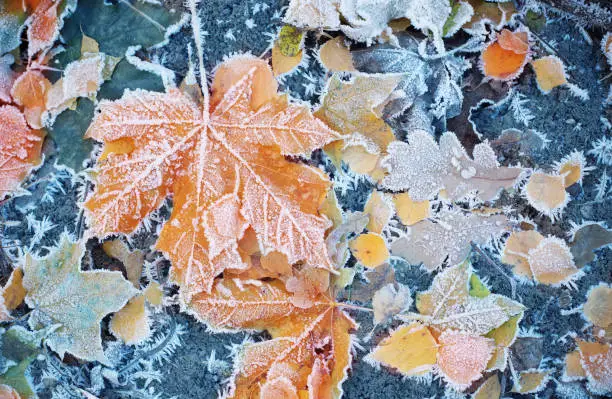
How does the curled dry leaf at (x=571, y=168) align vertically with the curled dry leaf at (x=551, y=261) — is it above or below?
A: above

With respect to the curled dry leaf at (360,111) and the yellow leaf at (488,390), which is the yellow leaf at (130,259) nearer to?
the curled dry leaf at (360,111)

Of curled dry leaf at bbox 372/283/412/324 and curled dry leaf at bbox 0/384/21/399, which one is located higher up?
curled dry leaf at bbox 372/283/412/324

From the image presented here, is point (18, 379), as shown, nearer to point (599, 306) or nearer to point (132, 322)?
point (132, 322)

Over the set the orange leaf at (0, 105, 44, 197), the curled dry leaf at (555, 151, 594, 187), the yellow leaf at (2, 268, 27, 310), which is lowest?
the yellow leaf at (2, 268, 27, 310)

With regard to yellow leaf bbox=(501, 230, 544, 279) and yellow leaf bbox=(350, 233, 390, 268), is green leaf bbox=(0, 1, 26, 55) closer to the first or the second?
yellow leaf bbox=(350, 233, 390, 268)

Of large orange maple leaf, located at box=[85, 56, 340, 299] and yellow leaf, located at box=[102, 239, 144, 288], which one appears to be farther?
yellow leaf, located at box=[102, 239, 144, 288]

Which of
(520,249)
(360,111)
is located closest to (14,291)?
(360,111)

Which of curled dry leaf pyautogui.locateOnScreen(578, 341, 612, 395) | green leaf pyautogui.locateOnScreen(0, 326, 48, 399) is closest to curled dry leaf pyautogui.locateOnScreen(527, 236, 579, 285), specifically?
curled dry leaf pyautogui.locateOnScreen(578, 341, 612, 395)

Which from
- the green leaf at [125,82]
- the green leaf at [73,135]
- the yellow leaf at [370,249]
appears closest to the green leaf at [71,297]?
the green leaf at [73,135]
